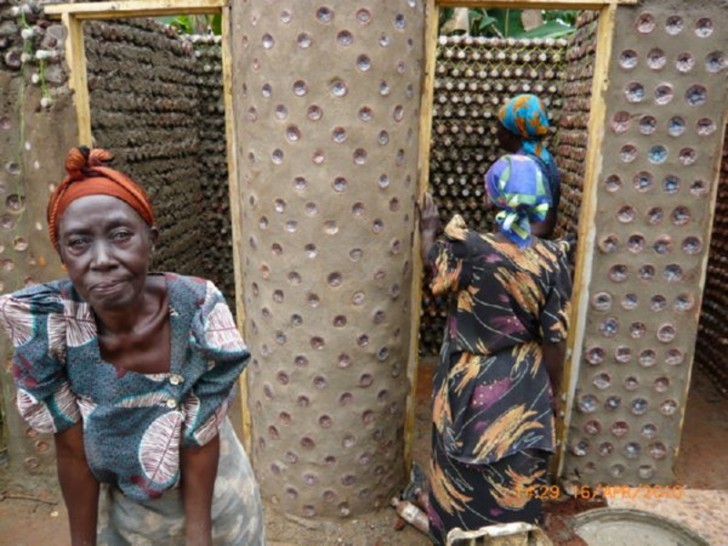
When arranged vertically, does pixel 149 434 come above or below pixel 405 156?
below

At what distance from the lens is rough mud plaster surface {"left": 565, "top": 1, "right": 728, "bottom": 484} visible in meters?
2.79

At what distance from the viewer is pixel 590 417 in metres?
3.25

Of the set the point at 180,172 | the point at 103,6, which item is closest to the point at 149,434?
the point at 103,6

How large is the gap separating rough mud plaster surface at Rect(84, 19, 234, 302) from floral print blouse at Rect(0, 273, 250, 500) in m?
2.35

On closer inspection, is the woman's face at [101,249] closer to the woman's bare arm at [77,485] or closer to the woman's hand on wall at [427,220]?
the woman's bare arm at [77,485]

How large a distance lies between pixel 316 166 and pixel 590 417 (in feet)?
6.49

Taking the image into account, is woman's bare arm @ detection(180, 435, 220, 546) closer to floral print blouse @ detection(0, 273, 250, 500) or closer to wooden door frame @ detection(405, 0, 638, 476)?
floral print blouse @ detection(0, 273, 250, 500)

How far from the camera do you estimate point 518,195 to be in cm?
222

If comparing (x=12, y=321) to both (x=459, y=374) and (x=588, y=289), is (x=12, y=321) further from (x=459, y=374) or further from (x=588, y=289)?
(x=588, y=289)

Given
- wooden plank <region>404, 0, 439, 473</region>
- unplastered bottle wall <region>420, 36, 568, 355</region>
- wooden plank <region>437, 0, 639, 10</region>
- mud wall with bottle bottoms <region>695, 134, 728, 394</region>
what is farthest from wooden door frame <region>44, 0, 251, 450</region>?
mud wall with bottle bottoms <region>695, 134, 728, 394</region>

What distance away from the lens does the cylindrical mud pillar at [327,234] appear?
260 centimetres

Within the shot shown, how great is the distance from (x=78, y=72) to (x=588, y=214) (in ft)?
8.37

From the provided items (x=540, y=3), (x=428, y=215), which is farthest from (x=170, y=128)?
(x=540, y=3)

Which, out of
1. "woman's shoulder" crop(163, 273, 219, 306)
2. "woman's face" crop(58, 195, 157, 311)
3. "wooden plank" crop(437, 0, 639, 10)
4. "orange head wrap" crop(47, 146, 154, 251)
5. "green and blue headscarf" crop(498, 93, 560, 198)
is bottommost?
"woman's shoulder" crop(163, 273, 219, 306)
